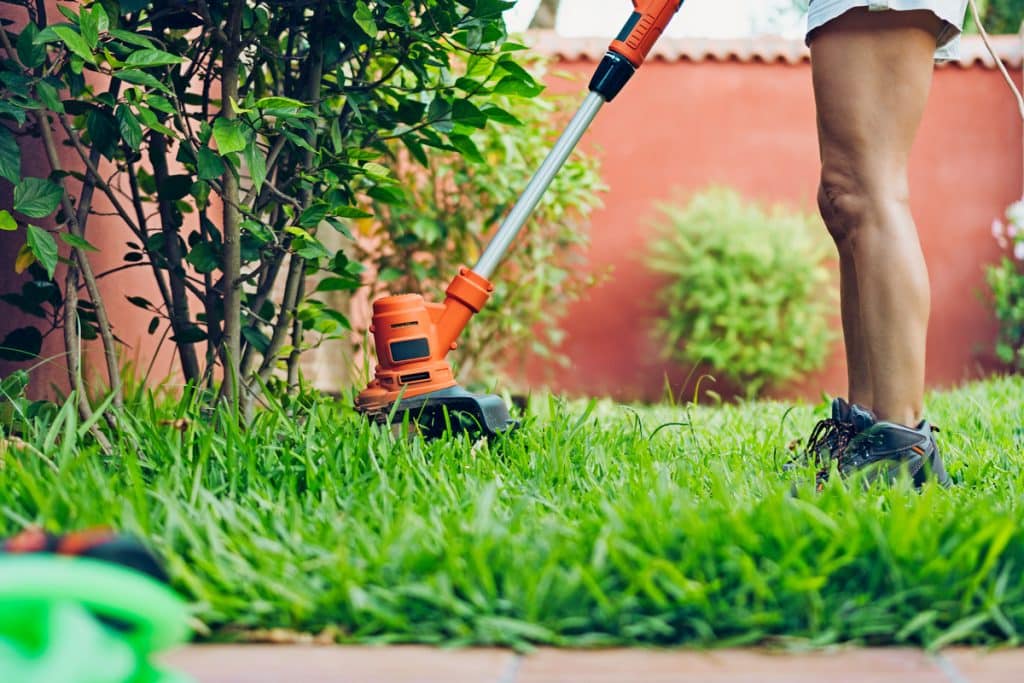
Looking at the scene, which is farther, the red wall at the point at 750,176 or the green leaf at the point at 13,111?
the red wall at the point at 750,176

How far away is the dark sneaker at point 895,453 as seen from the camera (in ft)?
6.13

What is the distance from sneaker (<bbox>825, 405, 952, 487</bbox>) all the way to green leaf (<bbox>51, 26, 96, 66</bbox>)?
1.49m

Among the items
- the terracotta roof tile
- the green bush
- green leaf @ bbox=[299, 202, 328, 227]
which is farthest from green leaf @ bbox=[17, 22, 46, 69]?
the terracotta roof tile

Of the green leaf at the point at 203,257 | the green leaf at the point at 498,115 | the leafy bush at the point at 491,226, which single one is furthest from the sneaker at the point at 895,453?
the leafy bush at the point at 491,226

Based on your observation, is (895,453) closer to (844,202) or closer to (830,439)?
(830,439)

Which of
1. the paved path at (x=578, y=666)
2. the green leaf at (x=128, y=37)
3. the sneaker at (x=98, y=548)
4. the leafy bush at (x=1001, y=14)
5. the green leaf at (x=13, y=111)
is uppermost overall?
the leafy bush at (x=1001, y=14)

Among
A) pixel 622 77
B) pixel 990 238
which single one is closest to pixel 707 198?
pixel 990 238

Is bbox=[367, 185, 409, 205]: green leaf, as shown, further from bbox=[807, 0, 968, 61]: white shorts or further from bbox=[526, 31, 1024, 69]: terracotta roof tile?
bbox=[526, 31, 1024, 69]: terracotta roof tile

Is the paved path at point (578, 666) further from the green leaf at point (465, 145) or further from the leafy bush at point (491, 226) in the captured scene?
the leafy bush at point (491, 226)

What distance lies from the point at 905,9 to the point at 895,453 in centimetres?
80

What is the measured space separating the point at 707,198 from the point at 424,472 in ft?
13.9

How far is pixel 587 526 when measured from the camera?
1278 millimetres

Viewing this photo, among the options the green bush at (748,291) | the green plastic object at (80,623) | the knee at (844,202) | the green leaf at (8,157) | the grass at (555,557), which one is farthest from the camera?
the green bush at (748,291)

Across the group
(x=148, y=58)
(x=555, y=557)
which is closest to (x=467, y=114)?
(x=148, y=58)
